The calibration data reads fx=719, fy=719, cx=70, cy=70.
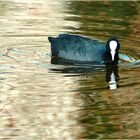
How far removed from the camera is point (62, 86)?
10.4m

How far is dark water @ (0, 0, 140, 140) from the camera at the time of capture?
327 inches

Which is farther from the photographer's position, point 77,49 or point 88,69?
point 77,49

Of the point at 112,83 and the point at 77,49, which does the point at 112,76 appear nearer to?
the point at 112,83

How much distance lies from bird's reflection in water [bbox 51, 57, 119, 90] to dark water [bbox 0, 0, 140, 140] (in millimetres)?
18


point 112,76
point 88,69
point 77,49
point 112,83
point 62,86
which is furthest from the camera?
point 77,49

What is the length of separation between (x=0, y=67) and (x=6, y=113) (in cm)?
278

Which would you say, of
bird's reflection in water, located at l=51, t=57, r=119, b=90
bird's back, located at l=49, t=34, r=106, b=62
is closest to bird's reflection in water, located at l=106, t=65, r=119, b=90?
bird's reflection in water, located at l=51, t=57, r=119, b=90

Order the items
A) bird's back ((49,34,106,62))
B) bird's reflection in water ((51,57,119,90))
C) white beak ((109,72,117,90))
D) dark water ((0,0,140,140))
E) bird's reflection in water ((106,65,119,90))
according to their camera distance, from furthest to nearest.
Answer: bird's back ((49,34,106,62))
bird's reflection in water ((51,57,119,90))
bird's reflection in water ((106,65,119,90))
white beak ((109,72,117,90))
dark water ((0,0,140,140))

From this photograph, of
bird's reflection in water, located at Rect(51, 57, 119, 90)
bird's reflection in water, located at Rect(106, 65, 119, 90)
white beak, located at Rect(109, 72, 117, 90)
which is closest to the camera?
white beak, located at Rect(109, 72, 117, 90)

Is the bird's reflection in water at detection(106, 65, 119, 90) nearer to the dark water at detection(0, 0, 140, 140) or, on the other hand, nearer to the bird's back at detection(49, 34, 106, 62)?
the dark water at detection(0, 0, 140, 140)

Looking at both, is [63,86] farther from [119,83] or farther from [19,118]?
[19,118]

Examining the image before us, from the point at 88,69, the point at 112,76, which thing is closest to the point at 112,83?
the point at 112,76

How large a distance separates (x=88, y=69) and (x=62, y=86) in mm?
1726

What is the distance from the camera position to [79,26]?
53.4 feet
